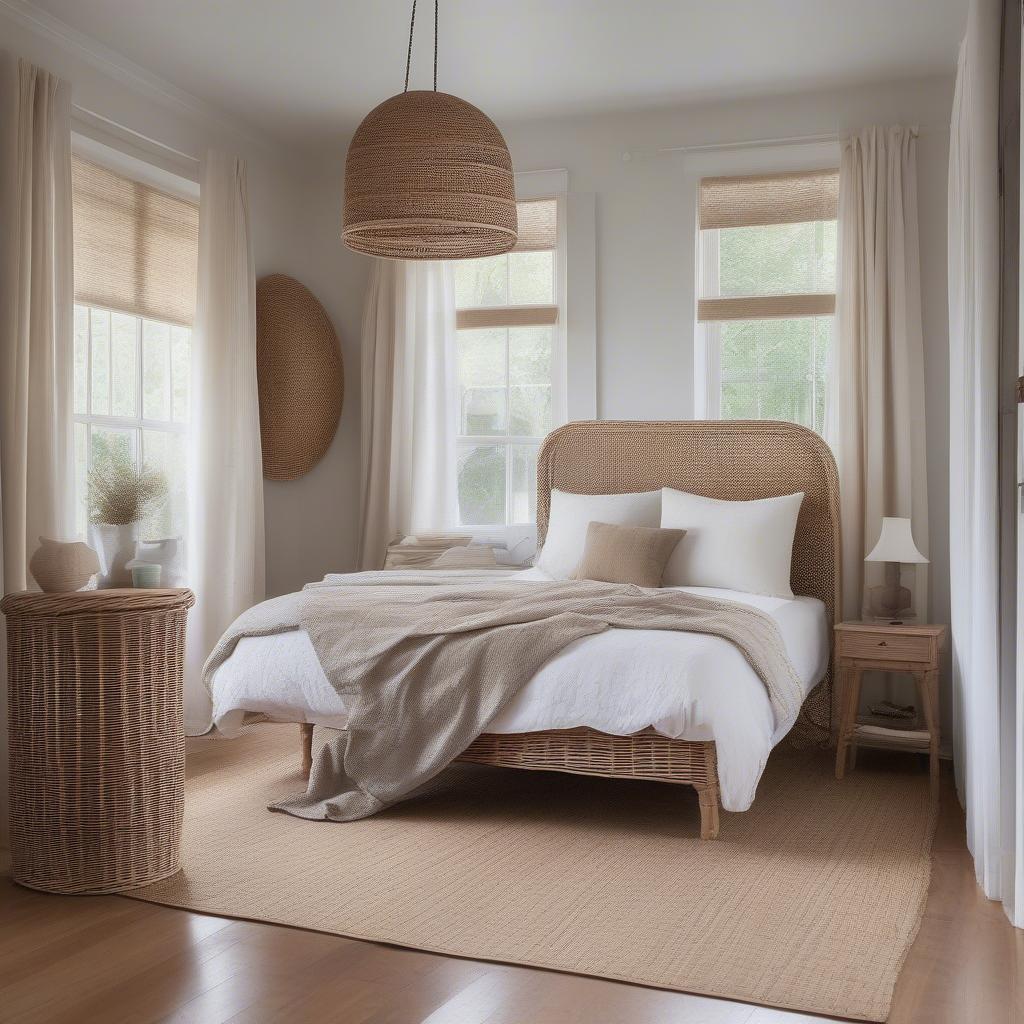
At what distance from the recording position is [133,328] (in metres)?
5.09

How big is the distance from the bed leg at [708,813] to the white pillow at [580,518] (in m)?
1.65

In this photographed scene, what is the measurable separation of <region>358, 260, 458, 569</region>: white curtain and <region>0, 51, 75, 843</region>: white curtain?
1824 mm

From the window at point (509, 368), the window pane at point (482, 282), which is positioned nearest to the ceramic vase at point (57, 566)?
the window at point (509, 368)

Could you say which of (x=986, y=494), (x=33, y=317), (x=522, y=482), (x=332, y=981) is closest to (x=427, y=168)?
(x=33, y=317)

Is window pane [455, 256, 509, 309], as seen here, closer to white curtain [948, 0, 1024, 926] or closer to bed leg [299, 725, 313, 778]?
bed leg [299, 725, 313, 778]

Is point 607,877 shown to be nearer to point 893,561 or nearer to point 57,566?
point 57,566

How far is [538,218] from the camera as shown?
5754 millimetres

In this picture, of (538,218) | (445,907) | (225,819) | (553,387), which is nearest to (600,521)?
(553,387)

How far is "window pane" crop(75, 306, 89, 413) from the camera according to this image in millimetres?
4770

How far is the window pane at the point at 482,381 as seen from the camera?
5.86m

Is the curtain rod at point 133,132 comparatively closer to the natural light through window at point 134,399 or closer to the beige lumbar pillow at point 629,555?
the natural light through window at point 134,399

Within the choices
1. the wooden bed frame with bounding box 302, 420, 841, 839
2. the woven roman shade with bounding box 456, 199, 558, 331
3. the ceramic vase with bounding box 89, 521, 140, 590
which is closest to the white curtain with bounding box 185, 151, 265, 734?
the woven roman shade with bounding box 456, 199, 558, 331

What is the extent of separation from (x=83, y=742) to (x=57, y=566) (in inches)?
19.8

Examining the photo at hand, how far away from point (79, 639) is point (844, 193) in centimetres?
381
